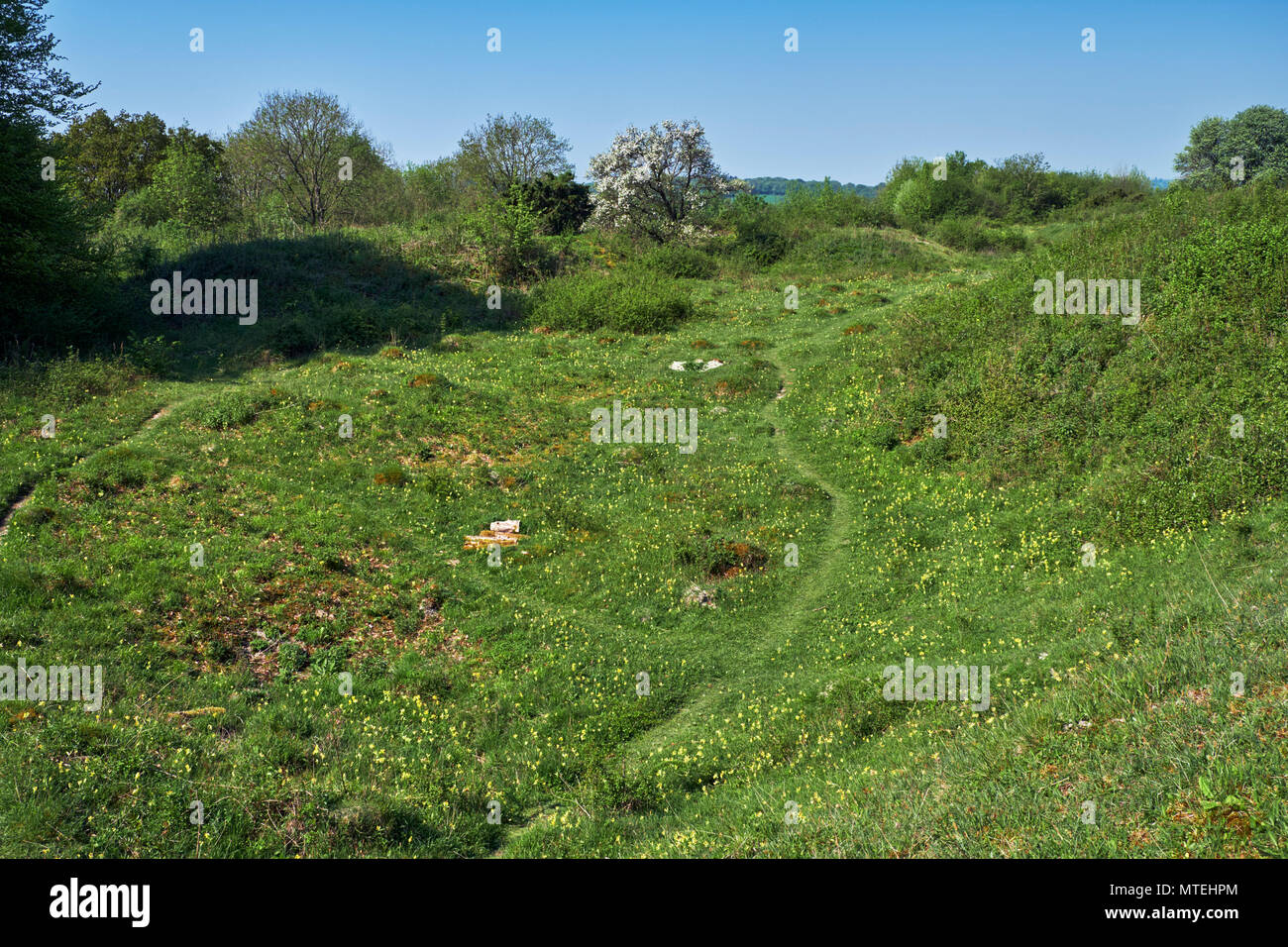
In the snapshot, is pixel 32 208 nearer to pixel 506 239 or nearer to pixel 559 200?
pixel 506 239

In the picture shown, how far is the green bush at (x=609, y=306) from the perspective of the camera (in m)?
39.8

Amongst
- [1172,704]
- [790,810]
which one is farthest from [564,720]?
[1172,704]

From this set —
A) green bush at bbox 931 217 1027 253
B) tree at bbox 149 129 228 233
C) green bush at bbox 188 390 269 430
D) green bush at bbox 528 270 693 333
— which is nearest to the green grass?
green bush at bbox 188 390 269 430

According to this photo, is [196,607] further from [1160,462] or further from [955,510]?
[1160,462]

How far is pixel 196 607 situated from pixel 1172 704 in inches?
637

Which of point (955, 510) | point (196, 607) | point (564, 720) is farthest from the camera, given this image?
point (955, 510)

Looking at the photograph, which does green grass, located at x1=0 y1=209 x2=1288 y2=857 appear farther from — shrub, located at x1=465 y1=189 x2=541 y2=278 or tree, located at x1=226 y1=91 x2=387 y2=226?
tree, located at x1=226 y1=91 x2=387 y2=226

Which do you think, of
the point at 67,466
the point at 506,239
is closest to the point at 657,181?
the point at 506,239

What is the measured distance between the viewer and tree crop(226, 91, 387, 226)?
55.5 m

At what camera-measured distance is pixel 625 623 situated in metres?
16.2

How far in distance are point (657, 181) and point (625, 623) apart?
46.4 m

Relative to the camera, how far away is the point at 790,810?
935 cm

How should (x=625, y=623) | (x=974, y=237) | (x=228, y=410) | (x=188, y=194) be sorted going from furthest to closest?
1. (x=974, y=237)
2. (x=188, y=194)
3. (x=228, y=410)
4. (x=625, y=623)
